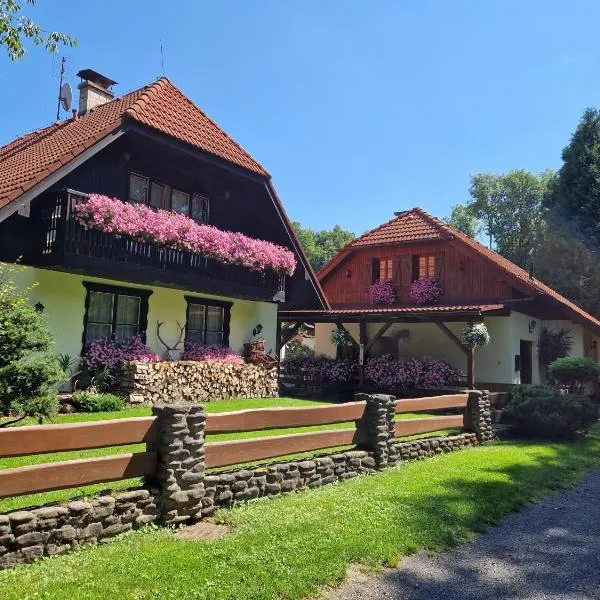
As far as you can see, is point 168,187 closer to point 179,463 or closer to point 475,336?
point 475,336

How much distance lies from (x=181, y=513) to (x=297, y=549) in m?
1.29

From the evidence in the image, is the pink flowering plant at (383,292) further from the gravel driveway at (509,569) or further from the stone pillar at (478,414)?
the gravel driveway at (509,569)

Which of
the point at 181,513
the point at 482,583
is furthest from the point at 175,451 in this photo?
the point at 482,583

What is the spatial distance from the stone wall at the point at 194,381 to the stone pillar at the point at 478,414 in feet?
17.8

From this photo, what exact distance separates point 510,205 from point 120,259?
39673mm

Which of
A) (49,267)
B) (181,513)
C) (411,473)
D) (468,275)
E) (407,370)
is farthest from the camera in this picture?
(468,275)

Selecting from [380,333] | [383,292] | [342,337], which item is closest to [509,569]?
[380,333]

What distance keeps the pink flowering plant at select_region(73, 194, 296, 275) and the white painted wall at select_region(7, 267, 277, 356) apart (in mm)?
1445

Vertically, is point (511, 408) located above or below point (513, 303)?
below

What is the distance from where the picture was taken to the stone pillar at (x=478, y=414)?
410 inches

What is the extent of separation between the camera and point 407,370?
17.6 meters

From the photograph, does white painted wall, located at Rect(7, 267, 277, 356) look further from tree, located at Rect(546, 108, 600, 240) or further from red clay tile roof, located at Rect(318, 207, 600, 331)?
tree, located at Rect(546, 108, 600, 240)

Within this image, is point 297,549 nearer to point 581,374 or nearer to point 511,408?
point 511,408

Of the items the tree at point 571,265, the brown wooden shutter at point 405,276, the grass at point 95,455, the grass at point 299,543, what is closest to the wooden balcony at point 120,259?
the grass at point 95,455
